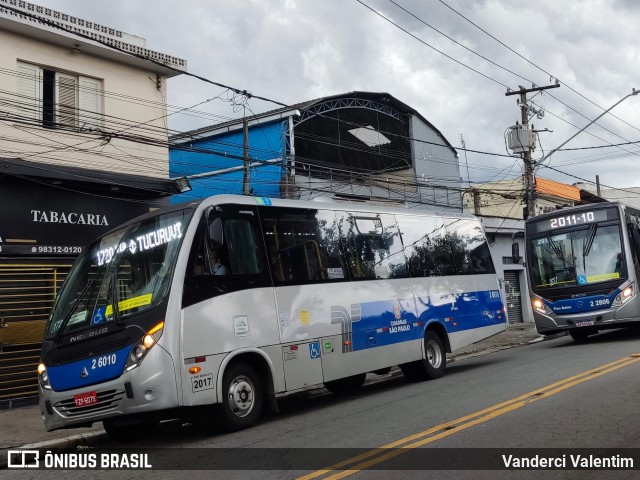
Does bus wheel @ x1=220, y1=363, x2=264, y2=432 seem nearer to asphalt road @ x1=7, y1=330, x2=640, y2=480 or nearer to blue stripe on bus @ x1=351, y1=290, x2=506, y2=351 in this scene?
asphalt road @ x1=7, y1=330, x2=640, y2=480

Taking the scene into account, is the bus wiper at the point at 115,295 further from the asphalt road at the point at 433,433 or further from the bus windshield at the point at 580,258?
the bus windshield at the point at 580,258

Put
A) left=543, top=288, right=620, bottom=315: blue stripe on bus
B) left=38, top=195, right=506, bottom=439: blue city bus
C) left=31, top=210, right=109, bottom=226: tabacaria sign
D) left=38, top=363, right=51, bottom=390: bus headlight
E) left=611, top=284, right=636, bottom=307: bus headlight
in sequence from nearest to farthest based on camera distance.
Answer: left=38, top=195, right=506, bottom=439: blue city bus < left=38, top=363, right=51, bottom=390: bus headlight < left=31, top=210, right=109, bottom=226: tabacaria sign < left=611, top=284, right=636, bottom=307: bus headlight < left=543, top=288, right=620, bottom=315: blue stripe on bus

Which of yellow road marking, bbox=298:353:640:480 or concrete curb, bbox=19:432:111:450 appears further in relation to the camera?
concrete curb, bbox=19:432:111:450

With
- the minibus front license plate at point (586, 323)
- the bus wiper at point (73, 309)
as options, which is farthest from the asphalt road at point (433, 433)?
the minibus front license plate at point (586, 323)

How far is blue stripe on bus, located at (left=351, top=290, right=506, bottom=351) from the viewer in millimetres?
10805

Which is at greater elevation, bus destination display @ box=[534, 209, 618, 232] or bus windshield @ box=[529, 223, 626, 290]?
bus destination display @ box=[534, 209, 618, 232]

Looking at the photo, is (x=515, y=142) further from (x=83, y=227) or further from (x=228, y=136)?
(x=83, y=227)

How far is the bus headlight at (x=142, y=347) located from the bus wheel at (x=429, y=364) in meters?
5.69

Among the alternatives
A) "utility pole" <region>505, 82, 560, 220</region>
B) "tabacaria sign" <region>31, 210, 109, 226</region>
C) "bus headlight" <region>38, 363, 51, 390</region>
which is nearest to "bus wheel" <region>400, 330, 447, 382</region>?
"bus headlight" <region>38, 363, 51, 390</region>

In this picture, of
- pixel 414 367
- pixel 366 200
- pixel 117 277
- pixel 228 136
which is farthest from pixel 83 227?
pixel 366 200

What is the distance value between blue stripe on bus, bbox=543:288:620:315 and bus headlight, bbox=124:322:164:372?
11.6 meters

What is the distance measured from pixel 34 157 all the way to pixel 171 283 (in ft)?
24.5

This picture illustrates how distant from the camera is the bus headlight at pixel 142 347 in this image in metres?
7.65

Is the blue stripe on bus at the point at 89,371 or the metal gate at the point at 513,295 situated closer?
the blue stripe on bus at the point at 89,371
